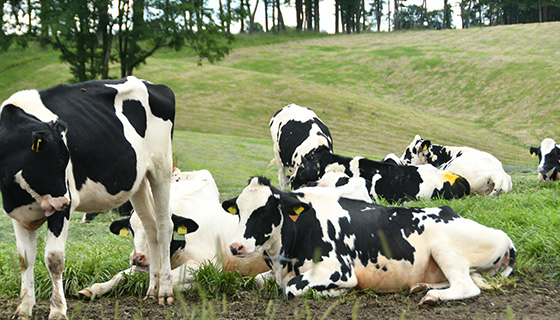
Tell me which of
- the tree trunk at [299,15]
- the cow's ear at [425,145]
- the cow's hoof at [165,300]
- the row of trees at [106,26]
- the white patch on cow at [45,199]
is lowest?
the cow's hoof at [165,300]

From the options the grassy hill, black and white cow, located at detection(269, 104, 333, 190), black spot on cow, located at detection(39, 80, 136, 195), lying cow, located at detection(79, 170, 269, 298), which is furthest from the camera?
the grassy hill

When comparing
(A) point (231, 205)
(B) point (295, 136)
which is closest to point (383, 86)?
(B) point (295, 136)

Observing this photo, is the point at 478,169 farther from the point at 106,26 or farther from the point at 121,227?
the point at 106,26

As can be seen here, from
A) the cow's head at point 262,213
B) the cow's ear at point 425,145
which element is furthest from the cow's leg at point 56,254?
the cow's ear at point 425,145

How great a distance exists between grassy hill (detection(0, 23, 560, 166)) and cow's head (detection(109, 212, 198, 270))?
24.3m

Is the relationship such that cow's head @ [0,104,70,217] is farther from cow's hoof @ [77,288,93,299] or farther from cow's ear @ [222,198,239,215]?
cow's ear @ [222,198,239,215]

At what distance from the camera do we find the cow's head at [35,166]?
4.59 m

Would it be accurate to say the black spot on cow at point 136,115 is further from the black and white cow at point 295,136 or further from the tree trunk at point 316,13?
the tree trunk at point 316,13

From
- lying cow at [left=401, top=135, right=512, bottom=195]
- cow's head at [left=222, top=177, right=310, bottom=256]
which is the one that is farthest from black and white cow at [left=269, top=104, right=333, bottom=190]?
cow's head at [left=222, top=177, right=310, bottom=256]

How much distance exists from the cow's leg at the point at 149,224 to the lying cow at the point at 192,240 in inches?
8.3

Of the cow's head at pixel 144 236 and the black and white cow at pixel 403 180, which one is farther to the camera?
the black and white cow at pixel 403 180

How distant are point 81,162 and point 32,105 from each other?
2.10 ft

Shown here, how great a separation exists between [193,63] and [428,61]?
72.6 feet

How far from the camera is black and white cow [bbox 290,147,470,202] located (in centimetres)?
1208
